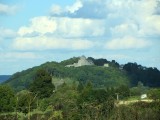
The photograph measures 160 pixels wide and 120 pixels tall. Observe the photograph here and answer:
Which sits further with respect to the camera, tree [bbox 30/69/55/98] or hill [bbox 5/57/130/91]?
hill [bbox 5/57/130/91]

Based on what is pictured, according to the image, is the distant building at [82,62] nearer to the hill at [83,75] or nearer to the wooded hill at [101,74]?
the wooded hill at [101,74]

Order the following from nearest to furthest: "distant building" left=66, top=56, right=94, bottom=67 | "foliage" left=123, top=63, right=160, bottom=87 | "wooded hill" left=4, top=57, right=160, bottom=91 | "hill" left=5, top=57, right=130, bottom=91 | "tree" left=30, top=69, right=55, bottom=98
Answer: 1. "tree" left=30, top=69, right=55, bottom=98
2. "hill" left=5, top=57, right=130, bottom=91
3. "wooded hill" left=4, top=57, right=160, bottom=91
4. "foliage" left=123, top=63, right=160, bottom=87
5. "distant building" left=66, top=56, right=94, bottom=67

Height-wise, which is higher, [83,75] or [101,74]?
[101,74]

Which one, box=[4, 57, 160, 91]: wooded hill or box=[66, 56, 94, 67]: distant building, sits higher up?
box=[66, 56, 94, 67]: distant building

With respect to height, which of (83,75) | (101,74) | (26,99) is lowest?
(26,99)

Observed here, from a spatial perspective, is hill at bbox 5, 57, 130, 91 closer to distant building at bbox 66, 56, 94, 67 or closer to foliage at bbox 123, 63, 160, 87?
foliage at bbox 123, 63, 160, 87

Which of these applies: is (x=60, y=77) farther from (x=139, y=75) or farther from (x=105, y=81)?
(x=139, y=75)

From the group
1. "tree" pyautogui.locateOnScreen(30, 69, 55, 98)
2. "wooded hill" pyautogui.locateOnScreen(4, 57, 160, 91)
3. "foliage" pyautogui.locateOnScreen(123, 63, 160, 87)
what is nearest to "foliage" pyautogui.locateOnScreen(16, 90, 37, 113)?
"tree" pyautogui.locateOnScreen(30, 69, 55, 98)

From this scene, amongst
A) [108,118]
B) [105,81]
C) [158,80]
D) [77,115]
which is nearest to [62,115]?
[77,115]

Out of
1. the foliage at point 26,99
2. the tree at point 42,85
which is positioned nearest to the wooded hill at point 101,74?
the tree at point 42,85

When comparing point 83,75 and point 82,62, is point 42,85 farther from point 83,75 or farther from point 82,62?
point 82,62

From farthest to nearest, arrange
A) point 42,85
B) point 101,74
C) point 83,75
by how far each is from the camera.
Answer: point 101,74 → point 83,75 → point 42,85

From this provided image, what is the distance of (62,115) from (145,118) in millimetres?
4854

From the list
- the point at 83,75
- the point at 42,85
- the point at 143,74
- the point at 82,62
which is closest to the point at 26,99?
the point at 42,85
